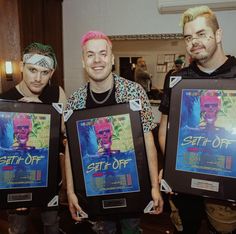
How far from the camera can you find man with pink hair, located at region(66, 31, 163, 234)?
3.93 ft

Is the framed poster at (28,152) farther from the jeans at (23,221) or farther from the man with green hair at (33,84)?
the jeans at (23,221)

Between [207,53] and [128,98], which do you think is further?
[128,98]

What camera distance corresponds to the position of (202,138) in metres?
1.08

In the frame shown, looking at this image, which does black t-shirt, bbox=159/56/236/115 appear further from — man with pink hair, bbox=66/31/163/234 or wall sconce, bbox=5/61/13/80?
wall sconce, bbox=5/61/13/80

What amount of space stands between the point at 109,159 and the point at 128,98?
28cm

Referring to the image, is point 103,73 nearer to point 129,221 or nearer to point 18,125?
point 18,125

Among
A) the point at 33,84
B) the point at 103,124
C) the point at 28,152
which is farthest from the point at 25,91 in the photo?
the point at 103,124

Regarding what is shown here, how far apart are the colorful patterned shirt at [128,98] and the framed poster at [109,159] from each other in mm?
80

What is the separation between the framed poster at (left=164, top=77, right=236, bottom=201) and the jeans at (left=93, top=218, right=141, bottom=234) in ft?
1.12

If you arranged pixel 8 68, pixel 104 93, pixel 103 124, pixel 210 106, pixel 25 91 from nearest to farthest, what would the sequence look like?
pixel 210 106 < pixel 103 124 < pixel 104 93 < pixel 25 91 < pixel 8 68

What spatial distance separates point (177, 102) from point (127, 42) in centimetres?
177

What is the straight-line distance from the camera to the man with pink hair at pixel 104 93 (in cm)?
120

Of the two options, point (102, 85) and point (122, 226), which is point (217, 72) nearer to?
point (102, 85)

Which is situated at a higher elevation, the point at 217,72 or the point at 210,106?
the point at 217,72
